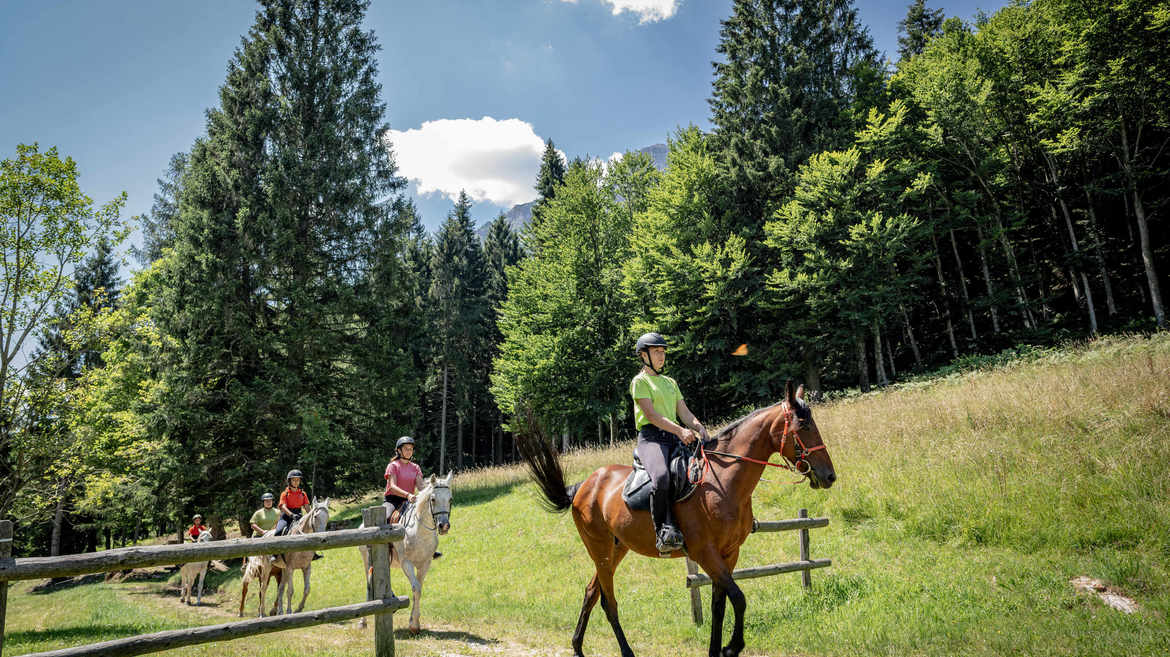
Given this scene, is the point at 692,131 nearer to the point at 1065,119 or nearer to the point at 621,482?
the point at 1065,119

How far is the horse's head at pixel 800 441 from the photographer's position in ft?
17.5

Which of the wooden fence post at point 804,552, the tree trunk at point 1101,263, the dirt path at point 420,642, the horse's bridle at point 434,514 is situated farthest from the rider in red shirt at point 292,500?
the tree trunk at point 1101,263

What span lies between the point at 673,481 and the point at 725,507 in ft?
1.86

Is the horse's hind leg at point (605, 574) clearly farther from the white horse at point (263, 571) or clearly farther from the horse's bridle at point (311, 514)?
the white horse at point (263, 571)

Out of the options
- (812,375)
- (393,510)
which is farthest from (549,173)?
(393,510)

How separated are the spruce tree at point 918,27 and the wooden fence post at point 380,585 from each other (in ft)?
148

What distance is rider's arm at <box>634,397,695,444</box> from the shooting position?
5.57 meters

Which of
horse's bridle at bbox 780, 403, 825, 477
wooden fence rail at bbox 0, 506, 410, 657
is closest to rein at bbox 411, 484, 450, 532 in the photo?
wooden fence rail at bbox 0, 506, 410, 657

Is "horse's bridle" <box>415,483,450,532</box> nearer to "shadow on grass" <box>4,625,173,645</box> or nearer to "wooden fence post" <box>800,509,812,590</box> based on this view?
"shadow on grass" <box>4,625,173,645</box>

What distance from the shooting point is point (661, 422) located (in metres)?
5.70

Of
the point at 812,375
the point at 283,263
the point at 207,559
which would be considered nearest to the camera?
the point at 207,559

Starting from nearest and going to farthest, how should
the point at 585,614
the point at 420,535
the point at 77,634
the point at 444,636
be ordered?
1. the point at 585,614
2. the point at 444,636
3. the point at 420,535
4. the point at 77,634

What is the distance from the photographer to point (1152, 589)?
663 cm

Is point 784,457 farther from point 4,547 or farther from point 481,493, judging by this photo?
point 481,493
